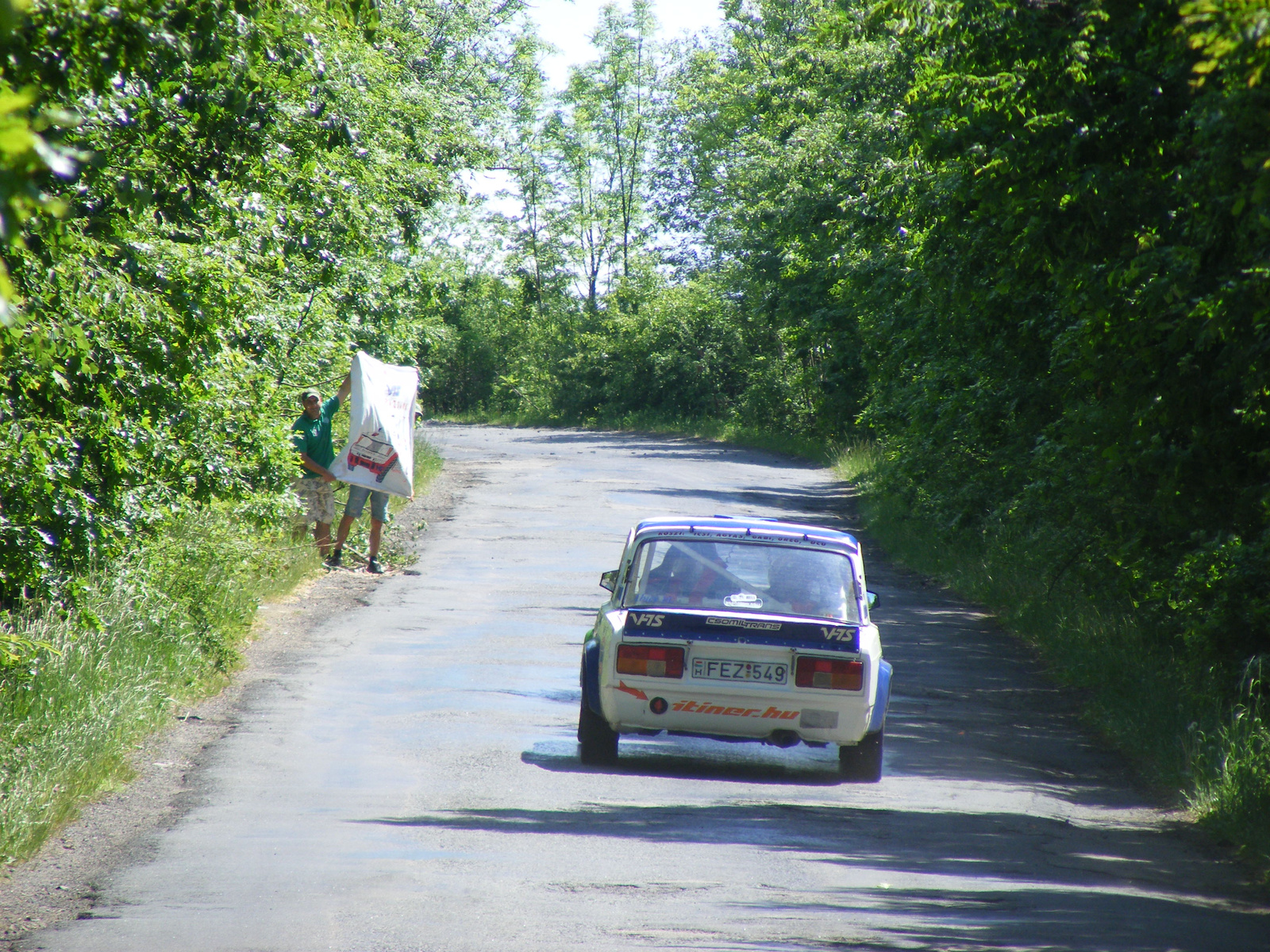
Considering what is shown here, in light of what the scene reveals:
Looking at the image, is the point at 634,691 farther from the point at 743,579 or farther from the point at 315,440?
the point at 315,440

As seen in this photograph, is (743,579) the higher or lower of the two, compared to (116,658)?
higher

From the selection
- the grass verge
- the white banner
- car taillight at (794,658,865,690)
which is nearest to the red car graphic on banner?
the white banner

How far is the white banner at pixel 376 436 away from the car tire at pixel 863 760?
30.5 ft

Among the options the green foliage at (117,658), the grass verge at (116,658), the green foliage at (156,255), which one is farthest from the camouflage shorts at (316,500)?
the green foliage at (117,658)

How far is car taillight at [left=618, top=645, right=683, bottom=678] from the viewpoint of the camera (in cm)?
870

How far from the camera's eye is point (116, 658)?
9.97 metres

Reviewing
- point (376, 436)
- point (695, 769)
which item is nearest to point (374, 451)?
point (376, 436)

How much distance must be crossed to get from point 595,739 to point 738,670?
1.13 meters

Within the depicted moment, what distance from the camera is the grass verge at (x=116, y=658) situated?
7801mm

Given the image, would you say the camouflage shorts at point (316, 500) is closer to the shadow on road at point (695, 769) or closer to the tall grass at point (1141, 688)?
the tall grass at point (1141, 688)

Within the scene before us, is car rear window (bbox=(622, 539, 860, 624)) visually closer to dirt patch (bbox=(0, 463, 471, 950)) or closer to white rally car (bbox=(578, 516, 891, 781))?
white rally car (bbox=(578, 516, 891, 781))

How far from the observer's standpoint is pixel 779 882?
6.87 m

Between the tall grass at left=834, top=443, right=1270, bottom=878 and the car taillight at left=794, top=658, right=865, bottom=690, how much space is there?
2203 mm

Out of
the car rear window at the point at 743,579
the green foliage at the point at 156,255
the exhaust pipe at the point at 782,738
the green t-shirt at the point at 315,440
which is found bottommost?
the exhaust pipe at the point at 782,738
